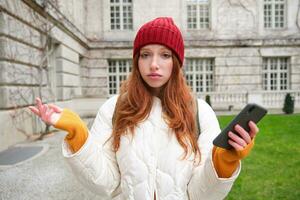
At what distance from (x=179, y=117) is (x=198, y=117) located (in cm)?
13

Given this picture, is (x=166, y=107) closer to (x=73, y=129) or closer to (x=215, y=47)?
(x=73, y=129)

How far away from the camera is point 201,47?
57.5ft

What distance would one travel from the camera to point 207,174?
152 centimetres

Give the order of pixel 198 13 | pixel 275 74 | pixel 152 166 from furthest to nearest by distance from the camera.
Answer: pixel 275 74
pixel 198 13
pixel 152 166

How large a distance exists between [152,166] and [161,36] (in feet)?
2.27

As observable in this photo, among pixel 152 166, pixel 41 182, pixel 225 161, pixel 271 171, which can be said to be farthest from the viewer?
pixel 271 171

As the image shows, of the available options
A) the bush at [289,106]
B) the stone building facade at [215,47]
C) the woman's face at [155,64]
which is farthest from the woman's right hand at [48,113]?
the bush at [289,106]

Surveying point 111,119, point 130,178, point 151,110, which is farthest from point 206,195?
point 111,119

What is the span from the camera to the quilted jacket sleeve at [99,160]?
1.56 meters

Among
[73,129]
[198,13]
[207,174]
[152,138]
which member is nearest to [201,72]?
[198,13]

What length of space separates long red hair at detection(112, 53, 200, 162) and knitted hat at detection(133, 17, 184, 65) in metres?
0.06

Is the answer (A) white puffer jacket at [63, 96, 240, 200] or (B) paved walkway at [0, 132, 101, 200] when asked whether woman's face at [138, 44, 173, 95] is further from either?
(B) paved walkway at [0, 132, 101, 200]

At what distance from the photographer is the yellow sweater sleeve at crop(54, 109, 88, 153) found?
149 cm

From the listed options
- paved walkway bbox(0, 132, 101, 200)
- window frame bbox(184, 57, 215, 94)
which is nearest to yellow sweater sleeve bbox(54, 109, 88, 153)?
paved walkway bbox(0, 132, 101, 200)
